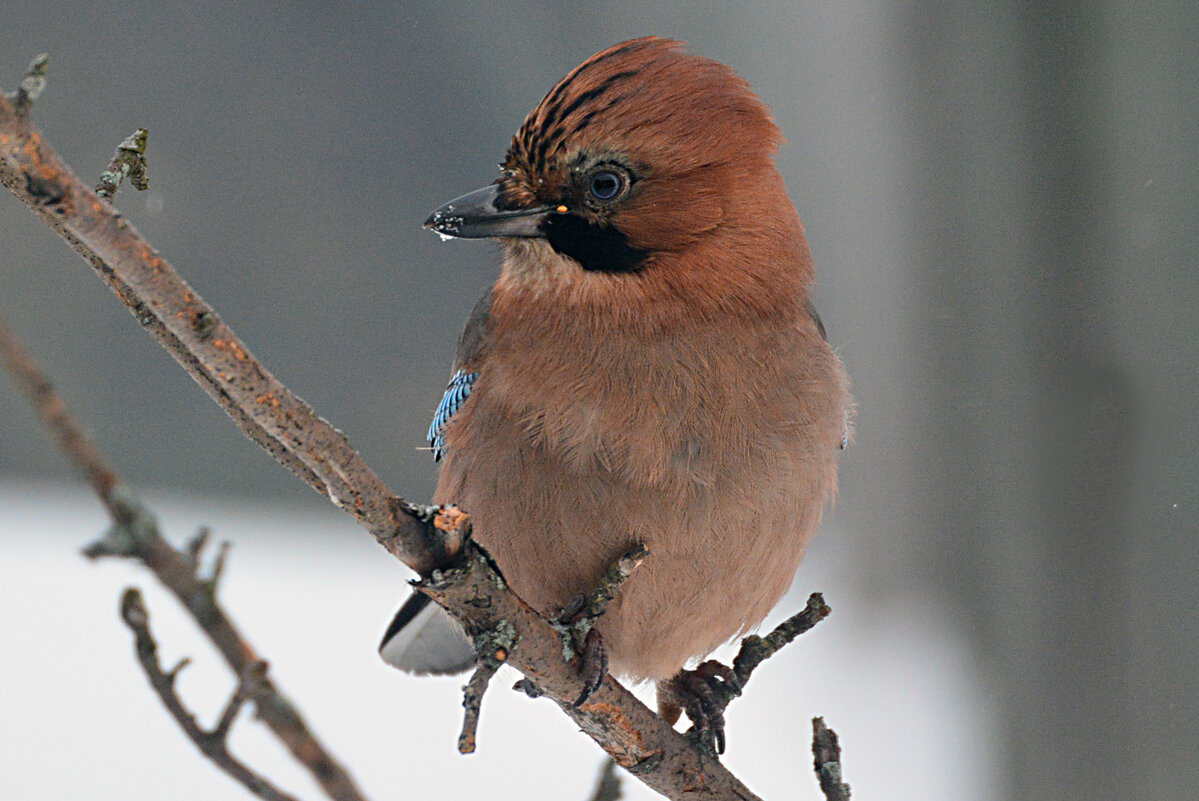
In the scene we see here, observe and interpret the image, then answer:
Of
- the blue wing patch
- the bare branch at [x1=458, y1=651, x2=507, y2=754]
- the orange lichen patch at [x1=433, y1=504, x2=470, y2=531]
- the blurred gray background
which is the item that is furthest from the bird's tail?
the blurred gray background

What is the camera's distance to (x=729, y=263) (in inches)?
60.3

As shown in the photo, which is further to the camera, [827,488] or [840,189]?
[840,189]

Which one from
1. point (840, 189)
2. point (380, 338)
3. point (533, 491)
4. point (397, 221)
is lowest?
point (533, 491)

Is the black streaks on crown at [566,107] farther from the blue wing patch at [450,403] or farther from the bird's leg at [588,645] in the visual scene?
the bird's leg at [588,645]

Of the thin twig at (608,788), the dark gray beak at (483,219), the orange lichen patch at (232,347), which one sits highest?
the dark gray beak at (483,219)

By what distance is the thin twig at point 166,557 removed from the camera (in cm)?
79

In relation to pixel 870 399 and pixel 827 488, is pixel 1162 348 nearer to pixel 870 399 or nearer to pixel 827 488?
pixel 870 399

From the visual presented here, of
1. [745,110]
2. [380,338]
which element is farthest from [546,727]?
[745,110]

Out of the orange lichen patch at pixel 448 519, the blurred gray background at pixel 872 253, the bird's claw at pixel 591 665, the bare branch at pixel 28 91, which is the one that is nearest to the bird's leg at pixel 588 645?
the bird's claw at pixel 591 665

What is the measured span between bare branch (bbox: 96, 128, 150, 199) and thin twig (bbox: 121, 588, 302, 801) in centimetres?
30

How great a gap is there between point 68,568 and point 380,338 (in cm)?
93

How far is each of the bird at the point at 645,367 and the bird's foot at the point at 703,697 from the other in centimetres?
10

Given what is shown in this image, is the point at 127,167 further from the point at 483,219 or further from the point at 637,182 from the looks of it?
the point at 637,182

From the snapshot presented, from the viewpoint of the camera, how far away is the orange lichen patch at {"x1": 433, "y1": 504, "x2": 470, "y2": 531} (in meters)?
1.01
